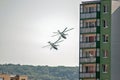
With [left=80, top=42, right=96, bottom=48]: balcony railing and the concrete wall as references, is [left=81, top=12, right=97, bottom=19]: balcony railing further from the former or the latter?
[left=80, top=42, right=96, bottom=48]: balcony railing

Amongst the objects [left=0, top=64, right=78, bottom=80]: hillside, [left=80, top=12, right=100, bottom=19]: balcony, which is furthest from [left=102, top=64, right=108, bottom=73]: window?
[left=0, top=64, right=78, bottom=80]: hillside

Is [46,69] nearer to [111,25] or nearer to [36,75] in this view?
[36,75]

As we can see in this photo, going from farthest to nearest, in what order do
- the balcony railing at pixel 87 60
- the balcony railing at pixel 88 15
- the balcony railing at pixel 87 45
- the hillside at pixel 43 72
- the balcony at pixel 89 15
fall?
the hillside at pixel 43 72 → the balcony railing at pixel 88 15 → the balcony at pixel 89 15 → the balcony railing at pixel 87 45 → the balcony railing at pixel 87 60

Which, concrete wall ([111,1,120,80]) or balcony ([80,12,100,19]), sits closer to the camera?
concrete wall ([111,1,120,80])

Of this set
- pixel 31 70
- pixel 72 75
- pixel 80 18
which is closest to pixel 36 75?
pixel 31 70

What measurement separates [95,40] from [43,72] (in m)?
98.3

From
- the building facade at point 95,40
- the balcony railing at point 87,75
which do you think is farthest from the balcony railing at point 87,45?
the balcony railing at point 87,75

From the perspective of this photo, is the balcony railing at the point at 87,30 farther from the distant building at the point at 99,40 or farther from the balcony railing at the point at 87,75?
the balcony railing at the point at 87,75

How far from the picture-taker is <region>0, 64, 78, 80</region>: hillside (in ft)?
449

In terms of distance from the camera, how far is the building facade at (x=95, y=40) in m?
56.4

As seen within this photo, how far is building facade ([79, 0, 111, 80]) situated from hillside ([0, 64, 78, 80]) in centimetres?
7541

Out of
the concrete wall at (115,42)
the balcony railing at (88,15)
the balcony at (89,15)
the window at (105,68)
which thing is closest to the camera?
the window at (105,68)

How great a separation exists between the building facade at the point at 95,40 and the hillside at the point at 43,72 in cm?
7541

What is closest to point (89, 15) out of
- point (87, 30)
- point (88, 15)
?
point (88, 15)
